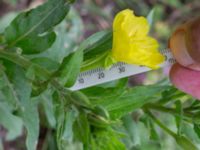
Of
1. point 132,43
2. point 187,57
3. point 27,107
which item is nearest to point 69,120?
point 27,107

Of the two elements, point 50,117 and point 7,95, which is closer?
point 7,95

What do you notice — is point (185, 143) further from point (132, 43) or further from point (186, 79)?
point (132, 43)

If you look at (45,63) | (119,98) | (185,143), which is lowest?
(185,143)

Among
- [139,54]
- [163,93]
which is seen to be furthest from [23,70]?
[163,93]

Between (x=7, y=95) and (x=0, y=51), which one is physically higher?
(x=0, y=51)

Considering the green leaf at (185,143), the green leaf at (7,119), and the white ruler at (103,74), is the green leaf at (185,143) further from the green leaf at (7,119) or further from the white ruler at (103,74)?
the green leaf at (7,119)

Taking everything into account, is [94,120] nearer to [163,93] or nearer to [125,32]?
[125,32]

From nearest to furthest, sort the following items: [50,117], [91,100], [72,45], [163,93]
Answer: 1. [91,100]
2. [163,93]
3. [50,117]
4. [72,45]

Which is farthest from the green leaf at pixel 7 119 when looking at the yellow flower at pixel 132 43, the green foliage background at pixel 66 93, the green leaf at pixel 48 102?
the yellow flower at pixel 132 43
